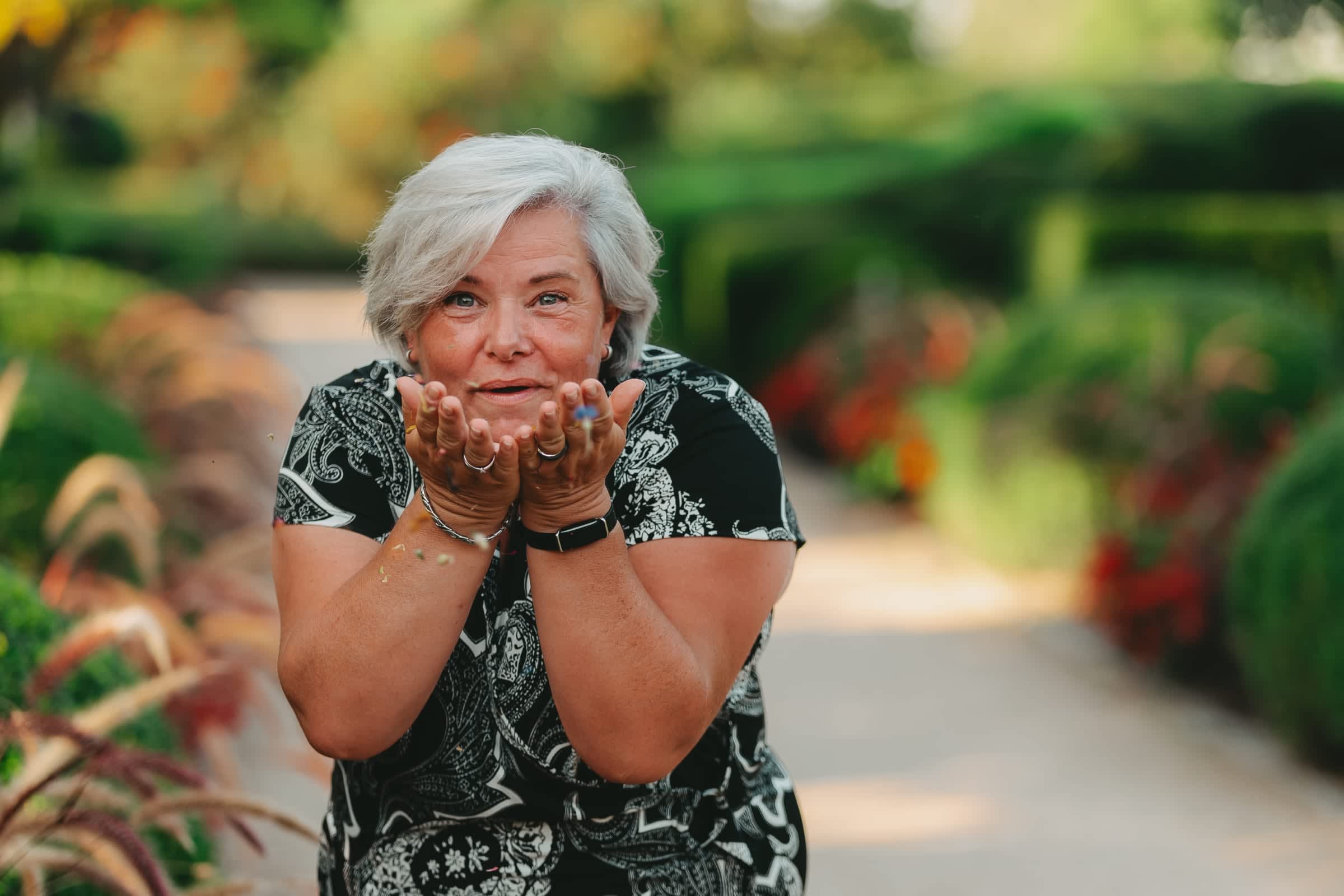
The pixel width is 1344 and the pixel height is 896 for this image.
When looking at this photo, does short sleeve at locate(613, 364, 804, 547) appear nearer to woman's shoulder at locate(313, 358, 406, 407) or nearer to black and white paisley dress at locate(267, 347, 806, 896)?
black and white paisley dress at locate(267, 347, 806, 896)

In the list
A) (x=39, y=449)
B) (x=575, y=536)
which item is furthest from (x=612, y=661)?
(x=39, y=449)

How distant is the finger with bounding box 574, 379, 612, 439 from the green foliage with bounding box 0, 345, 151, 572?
332cm

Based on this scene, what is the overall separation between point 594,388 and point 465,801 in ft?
2.06

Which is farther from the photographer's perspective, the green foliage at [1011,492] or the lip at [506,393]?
the green foliage at [1011,492]

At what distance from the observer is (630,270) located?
1.90m

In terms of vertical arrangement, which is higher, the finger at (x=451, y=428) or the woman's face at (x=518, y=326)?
the woman's face at (x=518, y=326)

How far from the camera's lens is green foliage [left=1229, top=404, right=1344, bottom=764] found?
172 inches

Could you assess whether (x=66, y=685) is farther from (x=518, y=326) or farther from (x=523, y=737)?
(x=518, y=326)

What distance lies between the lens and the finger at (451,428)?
1535mm

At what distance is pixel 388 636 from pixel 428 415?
0.94ft

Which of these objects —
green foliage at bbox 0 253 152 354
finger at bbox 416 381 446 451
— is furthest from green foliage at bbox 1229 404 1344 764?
green foliage at bbox 0 253 152 354

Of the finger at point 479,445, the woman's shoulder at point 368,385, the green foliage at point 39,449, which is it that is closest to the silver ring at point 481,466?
the finger at point 479,445

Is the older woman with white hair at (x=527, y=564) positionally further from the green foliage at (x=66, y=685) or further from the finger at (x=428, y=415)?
the green foliage at (x=66, y=685)

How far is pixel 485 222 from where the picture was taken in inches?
68.9
